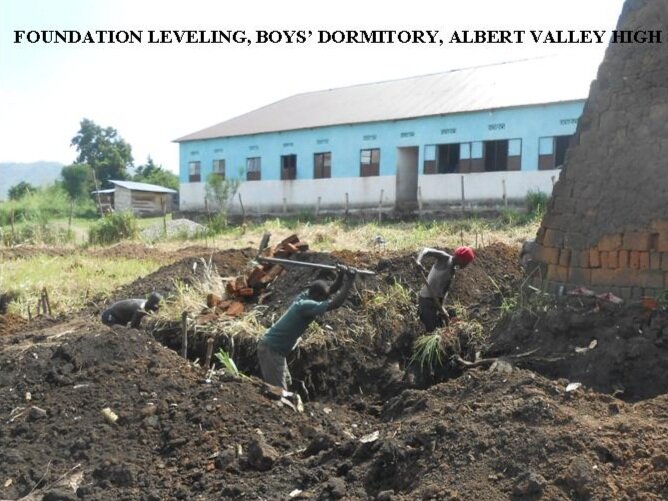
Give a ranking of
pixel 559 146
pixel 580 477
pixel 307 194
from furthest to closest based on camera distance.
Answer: pixel 307 194, pixel 559 146, pixel 580 477

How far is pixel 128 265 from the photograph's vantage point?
51.5 ft

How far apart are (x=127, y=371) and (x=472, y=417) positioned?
3.11 meters

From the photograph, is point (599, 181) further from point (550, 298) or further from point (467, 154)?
point (467, 154)

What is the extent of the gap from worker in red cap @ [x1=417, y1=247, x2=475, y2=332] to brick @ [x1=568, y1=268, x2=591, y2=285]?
1.39 metres

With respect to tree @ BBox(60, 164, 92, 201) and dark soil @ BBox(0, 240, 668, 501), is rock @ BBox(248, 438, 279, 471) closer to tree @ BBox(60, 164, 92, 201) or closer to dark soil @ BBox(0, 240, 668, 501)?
dark soil @ BBox(0, 240, 668, 501)

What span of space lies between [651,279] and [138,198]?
128 ft

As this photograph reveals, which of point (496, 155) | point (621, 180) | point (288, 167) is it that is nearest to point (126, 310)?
point (621, 180)

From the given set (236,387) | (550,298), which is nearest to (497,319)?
(550,298)

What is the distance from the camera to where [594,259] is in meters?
7.19

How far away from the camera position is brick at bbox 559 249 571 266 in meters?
7.41

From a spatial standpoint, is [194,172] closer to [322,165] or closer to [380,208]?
[322,165]

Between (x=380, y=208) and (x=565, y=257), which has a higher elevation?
(x=565, y=257)

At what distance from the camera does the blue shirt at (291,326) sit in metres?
7.28

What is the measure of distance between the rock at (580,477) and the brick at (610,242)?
3.45 m
